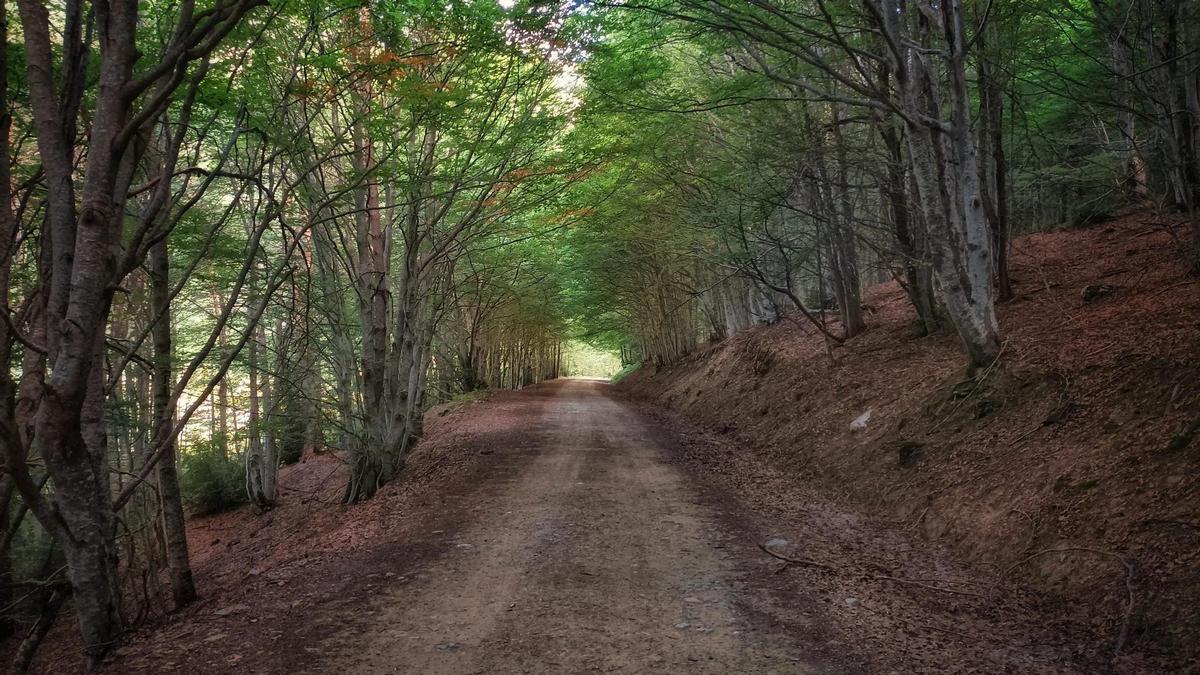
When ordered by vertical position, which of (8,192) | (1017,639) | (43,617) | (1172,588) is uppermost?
(8,192)

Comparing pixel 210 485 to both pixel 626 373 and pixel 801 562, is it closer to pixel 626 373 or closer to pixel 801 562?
pixel 801 562

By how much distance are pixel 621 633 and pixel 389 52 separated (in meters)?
6.81

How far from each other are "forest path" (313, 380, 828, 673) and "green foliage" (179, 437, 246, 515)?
10984 mm

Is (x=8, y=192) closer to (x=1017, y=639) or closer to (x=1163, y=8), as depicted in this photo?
(x=1017, y=639)

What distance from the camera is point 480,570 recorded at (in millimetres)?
5832

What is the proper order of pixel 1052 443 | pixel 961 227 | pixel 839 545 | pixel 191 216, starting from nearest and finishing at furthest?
pixel 1052 443 → pixel 839 545 → pixel 961 227 → pixel 191 216

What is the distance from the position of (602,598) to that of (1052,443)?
13.9ft

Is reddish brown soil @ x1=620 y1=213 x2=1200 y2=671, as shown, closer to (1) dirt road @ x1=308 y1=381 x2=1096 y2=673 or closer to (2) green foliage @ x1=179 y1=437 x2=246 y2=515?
(1) dirt road @ x1=308 y1=381 x2=1096 y2=673

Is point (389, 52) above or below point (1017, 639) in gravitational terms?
above

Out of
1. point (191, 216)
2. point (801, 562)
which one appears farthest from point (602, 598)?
point (191, 216)

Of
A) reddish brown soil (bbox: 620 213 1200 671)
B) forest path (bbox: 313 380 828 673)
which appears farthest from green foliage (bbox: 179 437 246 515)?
reddish brown soil (bbox: 620 213 1200 671)

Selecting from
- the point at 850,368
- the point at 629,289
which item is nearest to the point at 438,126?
the point at 850,368

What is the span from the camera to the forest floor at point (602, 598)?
4.08 metres

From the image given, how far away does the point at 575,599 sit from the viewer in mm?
5039
